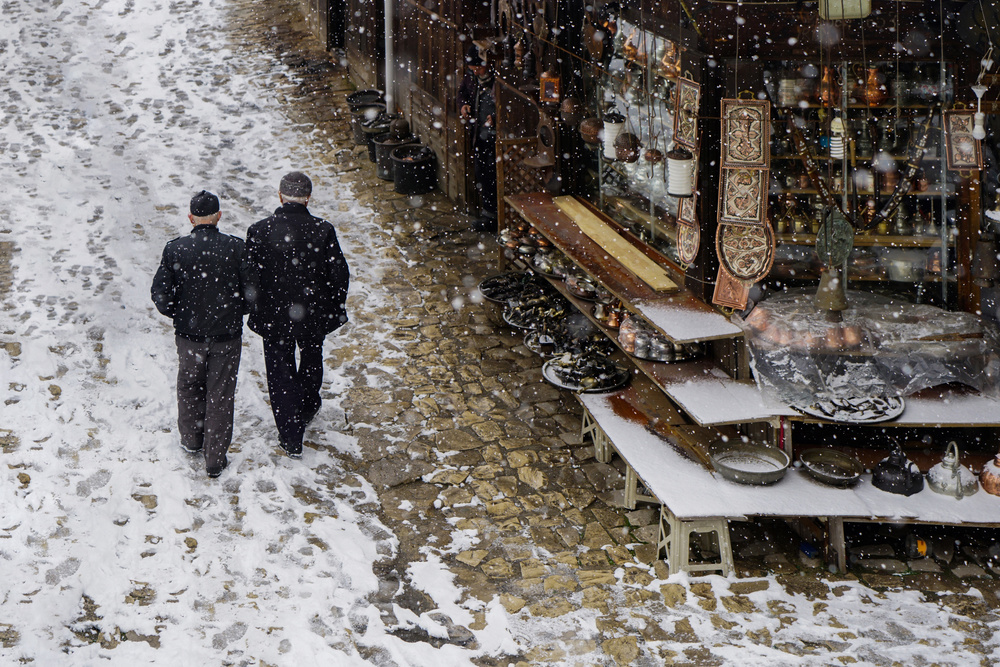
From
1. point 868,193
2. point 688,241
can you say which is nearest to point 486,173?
point 688,241

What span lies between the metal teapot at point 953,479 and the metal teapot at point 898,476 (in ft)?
0.33

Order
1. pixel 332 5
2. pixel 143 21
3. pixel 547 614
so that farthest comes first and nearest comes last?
pixel 143 21
pixel 332 5
pixel 547 614

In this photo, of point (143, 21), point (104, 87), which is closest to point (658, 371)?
point (104, 87)

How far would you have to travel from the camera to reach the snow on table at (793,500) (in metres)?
6.42

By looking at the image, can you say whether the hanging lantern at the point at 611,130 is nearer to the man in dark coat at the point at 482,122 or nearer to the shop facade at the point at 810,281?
the shop facade at the point at 810,281

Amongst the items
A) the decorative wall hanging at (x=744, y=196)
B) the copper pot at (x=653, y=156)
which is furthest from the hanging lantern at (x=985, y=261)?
the copper pot at (x=653, y=156)

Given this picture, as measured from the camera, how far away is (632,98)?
899 centimetres

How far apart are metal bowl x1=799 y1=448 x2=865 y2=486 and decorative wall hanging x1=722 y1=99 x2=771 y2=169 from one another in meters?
1.98

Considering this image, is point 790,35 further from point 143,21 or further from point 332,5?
point 143,21

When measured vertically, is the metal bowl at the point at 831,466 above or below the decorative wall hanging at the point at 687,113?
below

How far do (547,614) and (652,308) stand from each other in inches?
101

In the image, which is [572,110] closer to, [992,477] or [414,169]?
[414,169]

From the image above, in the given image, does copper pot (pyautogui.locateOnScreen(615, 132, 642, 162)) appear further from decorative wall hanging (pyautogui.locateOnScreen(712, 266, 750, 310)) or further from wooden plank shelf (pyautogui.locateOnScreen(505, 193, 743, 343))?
decorative wall hanging (pyautogui.locateOnScreen(712, 266, 750, 310))

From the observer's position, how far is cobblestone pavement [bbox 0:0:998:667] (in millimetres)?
5914
